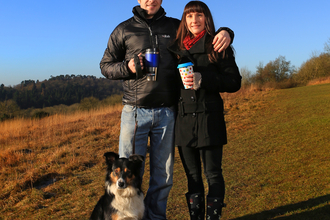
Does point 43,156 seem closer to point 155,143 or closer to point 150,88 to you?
point 155,143

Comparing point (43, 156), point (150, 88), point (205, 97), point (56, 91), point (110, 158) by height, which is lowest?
point (43, 156)

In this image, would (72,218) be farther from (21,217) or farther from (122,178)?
(122,178)

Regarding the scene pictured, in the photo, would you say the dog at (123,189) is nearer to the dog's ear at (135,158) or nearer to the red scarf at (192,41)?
the dog's ear at (135,158)

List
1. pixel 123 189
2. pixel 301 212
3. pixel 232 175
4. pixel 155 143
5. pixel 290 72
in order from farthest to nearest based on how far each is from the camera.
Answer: pixel 290 72 → pixel 232 175 → pixel 301 212 → pixel 155 143 → pixel 123 189

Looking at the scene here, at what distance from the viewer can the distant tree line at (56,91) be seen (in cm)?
4684

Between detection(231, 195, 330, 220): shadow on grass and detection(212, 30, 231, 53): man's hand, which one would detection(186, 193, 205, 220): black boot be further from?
detection(212, 30, 231, 53): man's hand

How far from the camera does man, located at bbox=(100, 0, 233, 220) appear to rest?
8.19ft

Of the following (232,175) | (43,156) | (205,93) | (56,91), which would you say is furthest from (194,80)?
(56,91)

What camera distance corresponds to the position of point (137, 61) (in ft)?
7.18

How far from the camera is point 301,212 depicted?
322cm

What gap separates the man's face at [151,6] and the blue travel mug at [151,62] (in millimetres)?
548

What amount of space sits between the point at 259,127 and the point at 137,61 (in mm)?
8191

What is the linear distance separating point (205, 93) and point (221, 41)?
482mm

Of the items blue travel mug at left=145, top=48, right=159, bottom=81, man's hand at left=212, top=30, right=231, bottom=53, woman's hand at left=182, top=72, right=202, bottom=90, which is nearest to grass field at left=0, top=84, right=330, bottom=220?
woman's hand at left=182, top=72, right=202, bottom=90
